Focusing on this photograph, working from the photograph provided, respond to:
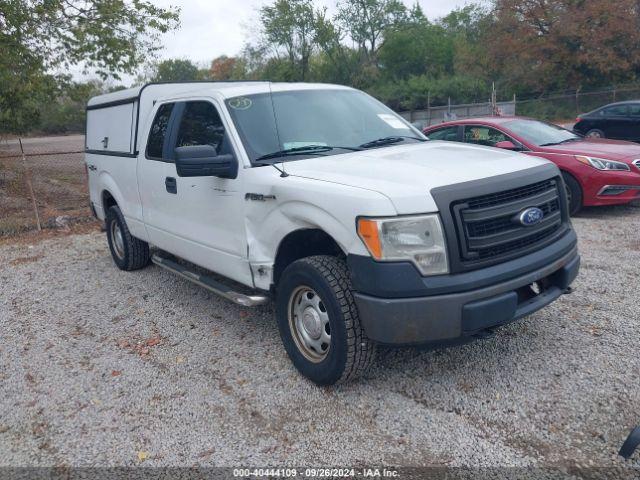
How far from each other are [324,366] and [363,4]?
182 ft

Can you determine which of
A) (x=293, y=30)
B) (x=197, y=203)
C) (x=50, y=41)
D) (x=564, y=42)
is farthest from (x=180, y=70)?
(x=197, y=203)

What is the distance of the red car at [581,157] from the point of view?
25.6 feet

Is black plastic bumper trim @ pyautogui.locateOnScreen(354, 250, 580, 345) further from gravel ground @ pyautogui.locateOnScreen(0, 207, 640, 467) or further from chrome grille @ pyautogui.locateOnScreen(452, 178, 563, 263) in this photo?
gravel ground @ pyautogui.locateOnScreen(0, 207, 640, 467)

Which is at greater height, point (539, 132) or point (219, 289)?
point (539, 132)

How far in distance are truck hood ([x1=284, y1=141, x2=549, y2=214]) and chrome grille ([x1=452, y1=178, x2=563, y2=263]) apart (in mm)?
155

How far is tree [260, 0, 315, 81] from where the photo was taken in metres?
51.4

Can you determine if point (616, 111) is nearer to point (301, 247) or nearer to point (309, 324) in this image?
point (301, 247)

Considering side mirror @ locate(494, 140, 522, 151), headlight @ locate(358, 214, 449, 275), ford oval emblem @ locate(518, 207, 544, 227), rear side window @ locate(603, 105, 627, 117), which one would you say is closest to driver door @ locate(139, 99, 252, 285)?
headlight @ locate(358, 214, 449, 275)

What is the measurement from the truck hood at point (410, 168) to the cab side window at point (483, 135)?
4735 mm

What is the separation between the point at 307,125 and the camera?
14.3 feet

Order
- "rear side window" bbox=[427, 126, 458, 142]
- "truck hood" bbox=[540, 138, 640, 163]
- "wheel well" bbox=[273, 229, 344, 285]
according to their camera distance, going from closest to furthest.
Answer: "wheel well" bbox=[273, 229, 344, 285], "truck hood" bbox=[540, 138, 640, 163], "rear side window" bbox=[427, 126, 458, 142]

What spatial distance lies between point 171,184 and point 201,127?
61 centimetres

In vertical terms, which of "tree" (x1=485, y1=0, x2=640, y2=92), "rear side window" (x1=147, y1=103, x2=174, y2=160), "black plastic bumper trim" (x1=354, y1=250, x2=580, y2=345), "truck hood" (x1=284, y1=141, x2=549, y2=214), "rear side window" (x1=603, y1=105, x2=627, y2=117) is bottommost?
"black plastic bumper trim" (x1=354, y1=250, x2=580, y2=345)

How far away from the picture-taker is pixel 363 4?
53562 mm
